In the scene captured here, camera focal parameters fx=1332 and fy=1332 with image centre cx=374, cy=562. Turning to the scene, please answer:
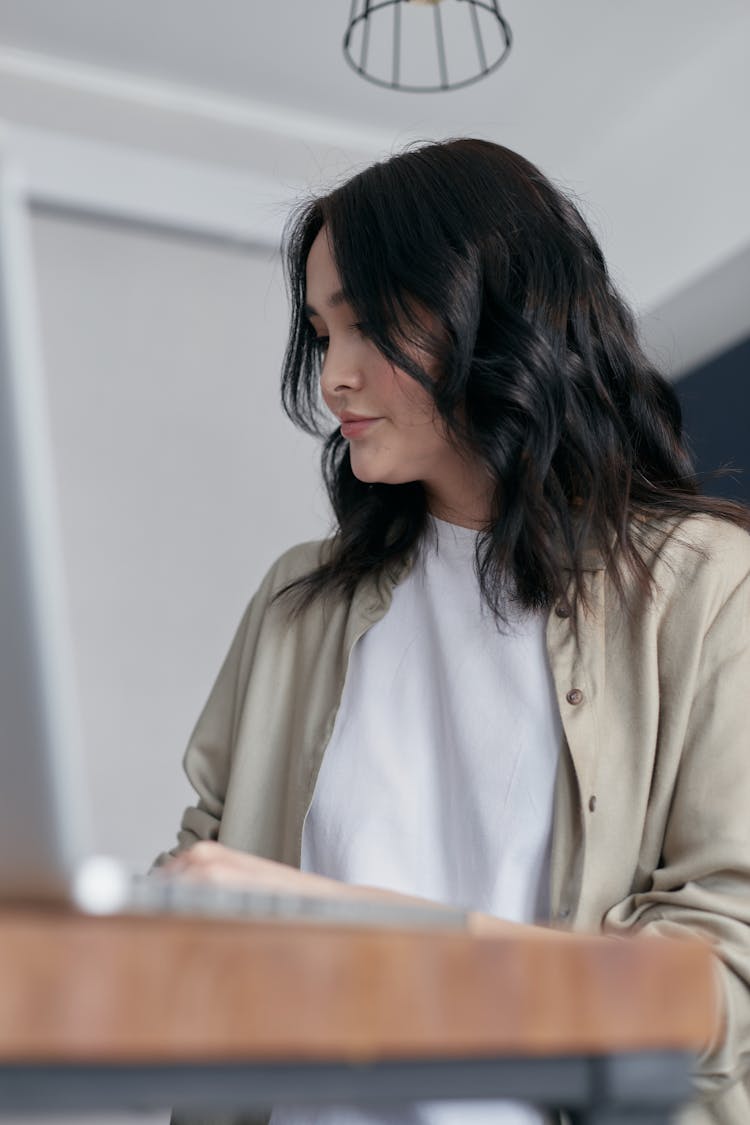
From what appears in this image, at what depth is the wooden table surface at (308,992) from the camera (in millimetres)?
331

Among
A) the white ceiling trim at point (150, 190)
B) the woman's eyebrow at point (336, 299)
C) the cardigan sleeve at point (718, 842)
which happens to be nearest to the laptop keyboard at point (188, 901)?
the cardigan sleeve at point (718, 842)

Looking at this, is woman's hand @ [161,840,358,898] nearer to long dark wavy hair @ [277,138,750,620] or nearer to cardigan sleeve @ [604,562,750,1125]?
cardigan sleeve @ [604,562,750,1125]

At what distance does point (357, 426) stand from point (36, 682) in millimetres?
964

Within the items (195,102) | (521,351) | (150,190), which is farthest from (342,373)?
(195,102)

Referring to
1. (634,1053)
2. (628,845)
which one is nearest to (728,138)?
(628,845)

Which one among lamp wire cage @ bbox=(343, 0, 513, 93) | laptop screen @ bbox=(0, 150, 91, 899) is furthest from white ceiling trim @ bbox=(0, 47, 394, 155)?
laptop screen @ bbox=(0, 150, 91, 899)

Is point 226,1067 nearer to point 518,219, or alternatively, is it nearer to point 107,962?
point 107,962

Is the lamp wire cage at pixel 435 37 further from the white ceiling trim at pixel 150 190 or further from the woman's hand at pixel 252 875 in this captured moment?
the woman's hand at pixel 252 875

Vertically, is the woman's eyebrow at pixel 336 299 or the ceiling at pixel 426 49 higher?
the ceiling at pixel 426 49

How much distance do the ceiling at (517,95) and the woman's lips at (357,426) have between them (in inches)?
70.4

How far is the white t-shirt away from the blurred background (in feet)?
5.99

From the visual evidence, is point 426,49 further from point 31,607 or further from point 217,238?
point 31,607

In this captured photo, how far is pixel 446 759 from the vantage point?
1260 mm

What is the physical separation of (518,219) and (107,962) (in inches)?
42.9
